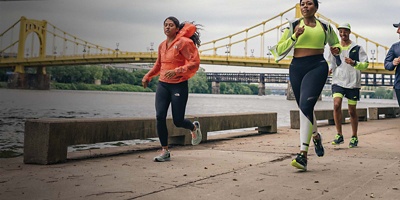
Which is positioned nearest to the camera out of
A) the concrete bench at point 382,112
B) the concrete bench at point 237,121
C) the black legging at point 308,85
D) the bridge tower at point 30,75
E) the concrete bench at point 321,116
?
the black legging at point 308,85

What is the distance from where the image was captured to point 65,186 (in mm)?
3213

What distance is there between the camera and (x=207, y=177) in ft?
11.9

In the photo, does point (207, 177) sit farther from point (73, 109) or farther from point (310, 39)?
point (73, 109)

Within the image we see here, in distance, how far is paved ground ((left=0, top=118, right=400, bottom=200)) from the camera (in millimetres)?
2992

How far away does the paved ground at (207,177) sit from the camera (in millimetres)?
2992

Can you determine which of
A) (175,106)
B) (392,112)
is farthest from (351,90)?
(392,112)

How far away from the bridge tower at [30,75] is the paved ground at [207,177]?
180 feet

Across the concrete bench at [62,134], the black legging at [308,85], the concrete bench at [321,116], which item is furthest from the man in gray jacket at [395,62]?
the concrete bench at [321,116]

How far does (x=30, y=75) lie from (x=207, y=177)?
62.6 m

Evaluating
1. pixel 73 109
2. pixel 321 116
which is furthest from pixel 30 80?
pixel 321 116

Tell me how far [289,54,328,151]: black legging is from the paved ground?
1.14 feet

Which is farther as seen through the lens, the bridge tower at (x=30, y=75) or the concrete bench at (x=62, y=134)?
the bridge tower at (x=30, y=75)

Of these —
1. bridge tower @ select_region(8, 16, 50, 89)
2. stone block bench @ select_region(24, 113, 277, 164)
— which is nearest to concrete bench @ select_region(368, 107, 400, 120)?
stone block bench @ select_region(24, 113, 277, 164)

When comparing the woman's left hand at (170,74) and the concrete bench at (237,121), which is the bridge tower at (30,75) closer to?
the concrete bench at (237,121)
